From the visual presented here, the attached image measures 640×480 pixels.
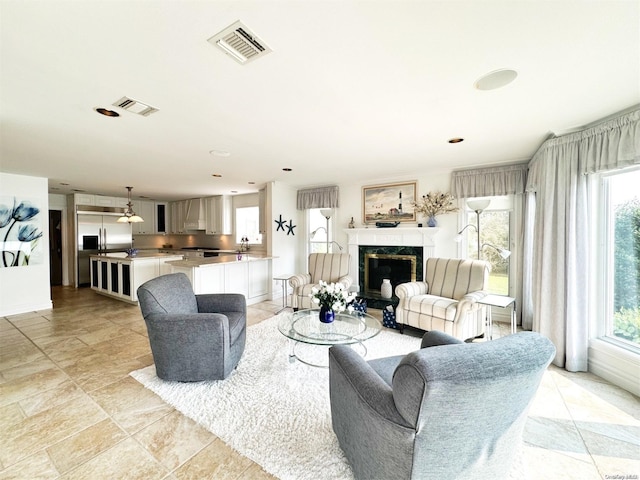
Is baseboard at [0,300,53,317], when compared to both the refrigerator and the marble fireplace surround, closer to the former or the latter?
the refrigerator

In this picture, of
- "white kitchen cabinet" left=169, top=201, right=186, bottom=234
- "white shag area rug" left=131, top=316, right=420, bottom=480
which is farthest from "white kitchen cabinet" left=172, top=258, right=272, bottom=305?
"white kitchen cabinet" left=169, top=201, right=186, bottom=234

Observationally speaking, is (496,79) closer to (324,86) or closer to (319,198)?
(324,86)

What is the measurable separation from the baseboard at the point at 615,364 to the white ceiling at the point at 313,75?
2.07 metres

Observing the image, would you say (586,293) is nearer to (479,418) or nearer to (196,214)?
(479,418)

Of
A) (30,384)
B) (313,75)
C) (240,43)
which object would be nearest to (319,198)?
(313,75)

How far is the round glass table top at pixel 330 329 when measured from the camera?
230cm

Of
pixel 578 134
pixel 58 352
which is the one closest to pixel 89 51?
pixel 58 352

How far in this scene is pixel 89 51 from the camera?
58.7 inches

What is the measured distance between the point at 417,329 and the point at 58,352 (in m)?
4.30

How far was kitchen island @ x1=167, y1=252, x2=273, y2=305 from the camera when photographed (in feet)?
14.1

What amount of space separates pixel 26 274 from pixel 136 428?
4.66 meters

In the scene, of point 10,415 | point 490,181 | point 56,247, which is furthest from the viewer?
point 56,247

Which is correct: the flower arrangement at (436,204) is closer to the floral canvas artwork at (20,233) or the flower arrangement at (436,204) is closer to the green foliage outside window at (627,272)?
A: the green foliage outside window at (627,272)

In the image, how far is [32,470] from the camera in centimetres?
149
